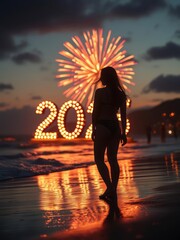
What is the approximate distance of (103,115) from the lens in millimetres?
7199

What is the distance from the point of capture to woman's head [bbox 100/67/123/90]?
7242 millimetres

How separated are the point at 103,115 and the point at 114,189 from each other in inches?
37.0

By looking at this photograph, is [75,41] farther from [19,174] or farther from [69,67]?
[19,174]

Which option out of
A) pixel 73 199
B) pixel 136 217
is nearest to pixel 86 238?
pixel 136 217

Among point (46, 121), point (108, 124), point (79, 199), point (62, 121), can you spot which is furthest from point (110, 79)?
point (46, 121)

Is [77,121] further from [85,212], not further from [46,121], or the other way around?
[85,212]

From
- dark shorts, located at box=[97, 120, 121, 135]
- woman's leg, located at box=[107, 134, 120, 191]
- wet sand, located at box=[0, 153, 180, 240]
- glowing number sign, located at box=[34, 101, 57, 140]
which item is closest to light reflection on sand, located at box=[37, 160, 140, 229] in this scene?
wet sand, located at box=[0, 153, 180, 240]

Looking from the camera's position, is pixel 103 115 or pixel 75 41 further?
pixel 75 41

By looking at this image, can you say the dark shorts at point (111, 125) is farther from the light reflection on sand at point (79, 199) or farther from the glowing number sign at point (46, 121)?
the glowing number sign at point (46, 121)

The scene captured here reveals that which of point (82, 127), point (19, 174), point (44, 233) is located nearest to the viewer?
point (44, 233)

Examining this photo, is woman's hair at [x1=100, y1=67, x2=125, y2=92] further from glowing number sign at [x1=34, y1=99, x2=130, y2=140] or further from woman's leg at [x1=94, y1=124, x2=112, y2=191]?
glowing number sign at [x1=34, y1=99, x2=130, y2=140]

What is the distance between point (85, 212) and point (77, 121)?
134ft

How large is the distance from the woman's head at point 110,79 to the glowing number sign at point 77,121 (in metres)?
38.4

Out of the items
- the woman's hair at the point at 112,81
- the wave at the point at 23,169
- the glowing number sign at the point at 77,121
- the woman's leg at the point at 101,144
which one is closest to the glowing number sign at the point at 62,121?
the glowing number sign at the point at 77,121
